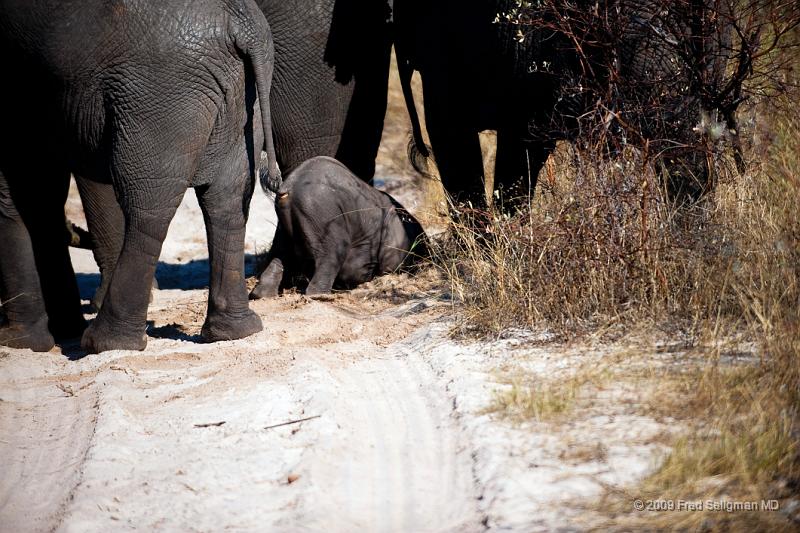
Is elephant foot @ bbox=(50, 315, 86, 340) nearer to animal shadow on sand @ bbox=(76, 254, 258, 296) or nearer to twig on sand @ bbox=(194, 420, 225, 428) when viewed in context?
animal shadow on sand @ bbox=(76, 254, 258, 296)

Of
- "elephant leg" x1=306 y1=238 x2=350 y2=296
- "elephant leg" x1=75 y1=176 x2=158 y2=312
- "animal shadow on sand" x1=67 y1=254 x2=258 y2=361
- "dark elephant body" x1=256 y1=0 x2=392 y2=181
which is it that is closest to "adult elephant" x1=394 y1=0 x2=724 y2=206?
"dark elephant body" x1=256 y1=0 x2=392 y2=181

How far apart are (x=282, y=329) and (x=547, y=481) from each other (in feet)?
8.75

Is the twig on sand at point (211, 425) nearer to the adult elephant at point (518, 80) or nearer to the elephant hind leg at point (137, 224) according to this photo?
the elephant hind leg at point (137, 224)

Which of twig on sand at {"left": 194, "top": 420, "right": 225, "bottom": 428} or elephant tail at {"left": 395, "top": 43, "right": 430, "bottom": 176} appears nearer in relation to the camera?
twig on sand at {"left": 194, "top": 420, "right": 225, "bottom": 428}

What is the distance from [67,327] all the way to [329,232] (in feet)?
5.83

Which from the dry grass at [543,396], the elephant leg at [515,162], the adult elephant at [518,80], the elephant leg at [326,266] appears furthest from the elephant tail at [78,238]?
the dry grass at [543,396]

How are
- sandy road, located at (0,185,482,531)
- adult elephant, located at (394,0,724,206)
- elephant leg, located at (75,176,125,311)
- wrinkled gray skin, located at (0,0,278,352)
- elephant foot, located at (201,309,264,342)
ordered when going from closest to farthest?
sandy road, located at (0,185,482,531) < wrinkled gray skin, located at (0,0,278,352) < adult elephant, located at (394,0,724,206) < elephant foot, located at (201,309,264,342) < elephant leg, located at (75,176,125,311)

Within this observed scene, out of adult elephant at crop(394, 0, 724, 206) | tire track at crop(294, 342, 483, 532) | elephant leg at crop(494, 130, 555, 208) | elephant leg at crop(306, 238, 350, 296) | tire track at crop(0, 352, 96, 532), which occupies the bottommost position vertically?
tire track at crop(0, 352, 96, 532)

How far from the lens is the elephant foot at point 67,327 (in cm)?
586

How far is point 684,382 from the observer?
3613 millimetres

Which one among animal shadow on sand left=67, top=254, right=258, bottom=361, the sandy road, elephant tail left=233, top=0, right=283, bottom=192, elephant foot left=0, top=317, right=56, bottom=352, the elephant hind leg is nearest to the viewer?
the sandy road

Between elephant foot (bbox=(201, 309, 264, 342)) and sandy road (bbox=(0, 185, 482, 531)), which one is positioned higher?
elephant foot (bbox=(201, 309, 264, 342))

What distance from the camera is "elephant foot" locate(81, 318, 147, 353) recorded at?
518 centimetres

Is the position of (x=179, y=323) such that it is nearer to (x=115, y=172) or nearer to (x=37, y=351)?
(x=37, y=351)
